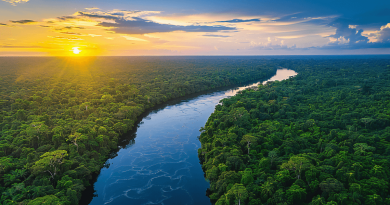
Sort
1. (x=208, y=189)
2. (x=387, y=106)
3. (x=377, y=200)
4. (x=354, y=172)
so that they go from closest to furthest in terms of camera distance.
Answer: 1. (x=377, y=200)
2. (x=354, y=172)
3. (x=208, y=189)
4. (x=387, y=106)

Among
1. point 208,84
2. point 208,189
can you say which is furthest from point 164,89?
point 208,189

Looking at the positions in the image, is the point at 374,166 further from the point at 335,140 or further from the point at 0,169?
the point at 0,169

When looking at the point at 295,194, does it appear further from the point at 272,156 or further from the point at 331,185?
the point at 272,156

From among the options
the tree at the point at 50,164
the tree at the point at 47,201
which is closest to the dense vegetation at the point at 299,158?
A: the tree at the point at 47,201

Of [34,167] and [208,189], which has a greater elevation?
[34,167]

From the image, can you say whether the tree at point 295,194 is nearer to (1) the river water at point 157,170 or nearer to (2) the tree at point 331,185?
(2) the tree at point 331,185

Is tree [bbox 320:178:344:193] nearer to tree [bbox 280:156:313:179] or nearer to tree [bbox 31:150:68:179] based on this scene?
tree [bbox 280:156:313:179]

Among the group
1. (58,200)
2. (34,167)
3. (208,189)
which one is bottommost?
(208,189)
